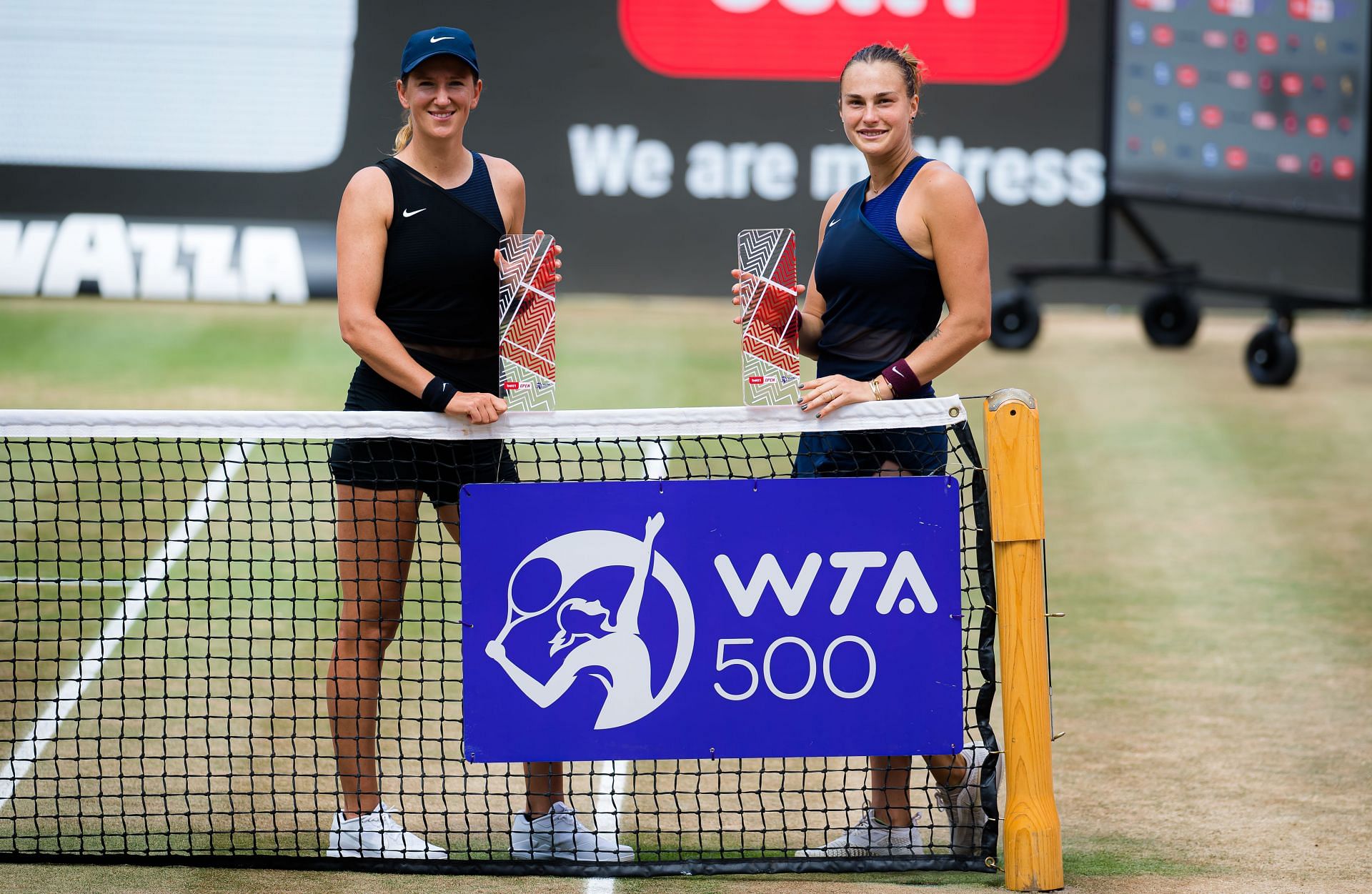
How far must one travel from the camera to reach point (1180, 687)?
458cm

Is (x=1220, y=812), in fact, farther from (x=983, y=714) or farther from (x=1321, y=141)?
(x=1321, y=141)

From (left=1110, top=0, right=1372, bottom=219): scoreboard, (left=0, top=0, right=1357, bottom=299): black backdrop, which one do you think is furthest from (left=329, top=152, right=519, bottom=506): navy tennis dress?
(left=0, top=0, right=1357, bottom=299): black backdrop

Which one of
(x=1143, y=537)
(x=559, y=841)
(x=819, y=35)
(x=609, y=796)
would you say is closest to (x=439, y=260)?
(x=559, y=841)

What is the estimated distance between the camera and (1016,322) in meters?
10.2

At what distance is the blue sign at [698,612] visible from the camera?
3082 millimetres

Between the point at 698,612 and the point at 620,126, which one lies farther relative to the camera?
the point at 620,126

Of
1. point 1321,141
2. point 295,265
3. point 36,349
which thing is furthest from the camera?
point 295,265

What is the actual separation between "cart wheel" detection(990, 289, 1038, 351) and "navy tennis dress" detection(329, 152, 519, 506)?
7.39m

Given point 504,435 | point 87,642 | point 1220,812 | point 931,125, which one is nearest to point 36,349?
point 87,642

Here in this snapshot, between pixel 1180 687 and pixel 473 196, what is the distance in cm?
269

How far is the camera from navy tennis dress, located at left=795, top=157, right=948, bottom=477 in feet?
10.3

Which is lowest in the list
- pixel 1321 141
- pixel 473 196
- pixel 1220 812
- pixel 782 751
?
pixel 1220 812

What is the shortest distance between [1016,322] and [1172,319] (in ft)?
4.36

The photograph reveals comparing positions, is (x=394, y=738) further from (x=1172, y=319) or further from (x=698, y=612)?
(x=1172, y=319)
